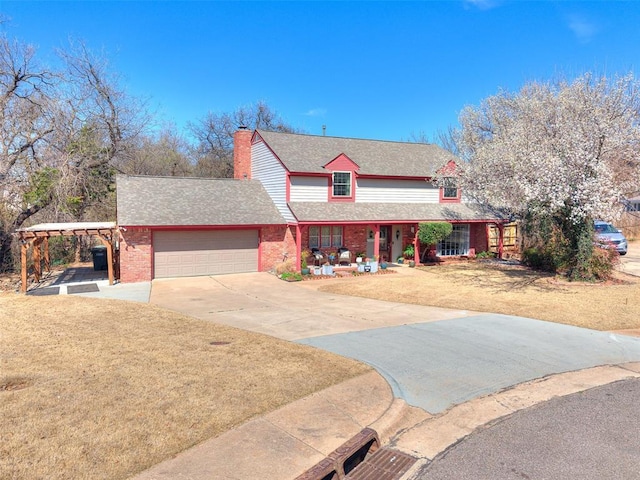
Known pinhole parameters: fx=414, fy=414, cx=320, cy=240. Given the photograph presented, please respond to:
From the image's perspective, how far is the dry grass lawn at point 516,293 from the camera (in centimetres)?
1091

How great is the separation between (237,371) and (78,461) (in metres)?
2.76

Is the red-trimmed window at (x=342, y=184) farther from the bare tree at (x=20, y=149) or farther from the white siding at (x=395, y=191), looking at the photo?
the bare tree at (x=20, y=149)

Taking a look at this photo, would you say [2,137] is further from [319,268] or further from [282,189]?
[319,268]

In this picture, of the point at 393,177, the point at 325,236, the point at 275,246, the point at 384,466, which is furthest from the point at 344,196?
the point at 384,466

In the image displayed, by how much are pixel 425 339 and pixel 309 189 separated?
1186 centimetres

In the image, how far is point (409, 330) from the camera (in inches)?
373

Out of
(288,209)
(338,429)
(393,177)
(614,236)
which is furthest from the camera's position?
(614,236)

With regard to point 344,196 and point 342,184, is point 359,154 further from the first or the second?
point 344,196

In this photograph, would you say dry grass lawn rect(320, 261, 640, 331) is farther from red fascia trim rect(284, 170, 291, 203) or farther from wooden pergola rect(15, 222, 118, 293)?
wooden pergola rect(15, 222, 118, 293)

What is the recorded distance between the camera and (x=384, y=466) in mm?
4387

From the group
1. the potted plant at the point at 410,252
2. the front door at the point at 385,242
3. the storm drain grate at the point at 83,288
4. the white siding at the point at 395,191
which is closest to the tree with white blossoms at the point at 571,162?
the white siding at the point at 395,191

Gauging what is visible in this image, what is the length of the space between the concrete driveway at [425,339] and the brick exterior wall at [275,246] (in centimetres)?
508

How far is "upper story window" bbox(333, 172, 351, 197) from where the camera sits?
19938mm

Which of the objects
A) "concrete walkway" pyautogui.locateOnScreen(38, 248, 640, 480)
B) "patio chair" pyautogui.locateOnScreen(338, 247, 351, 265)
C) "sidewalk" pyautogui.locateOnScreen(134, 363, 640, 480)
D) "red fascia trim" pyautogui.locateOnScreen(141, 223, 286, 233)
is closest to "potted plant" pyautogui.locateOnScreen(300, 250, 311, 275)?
"red fascia trim" pyautogui.locateOnScreen(141, 223, 286, 233)
